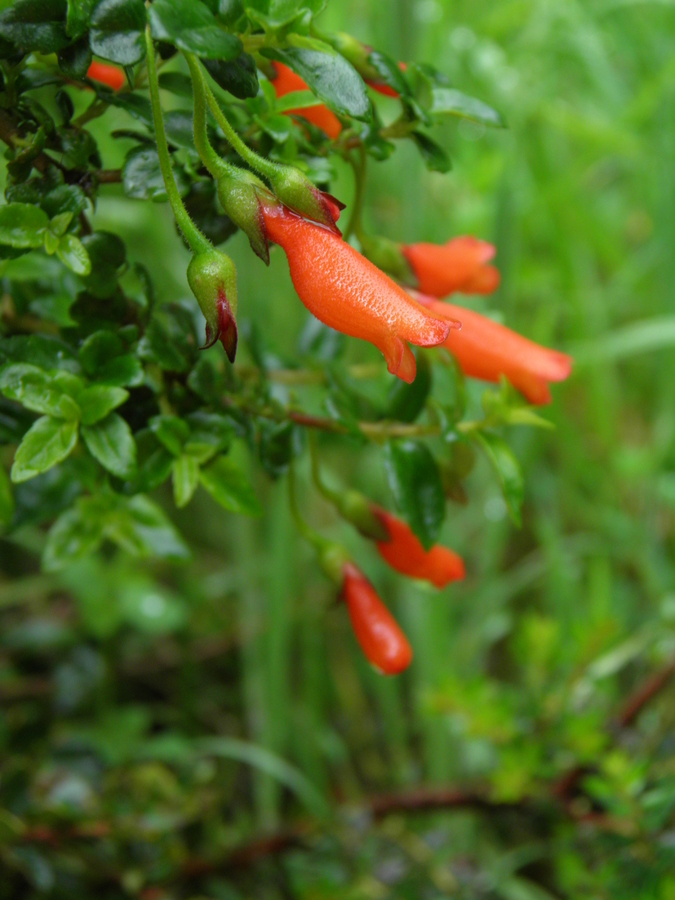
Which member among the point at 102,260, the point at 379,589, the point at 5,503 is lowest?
the point at 379,589

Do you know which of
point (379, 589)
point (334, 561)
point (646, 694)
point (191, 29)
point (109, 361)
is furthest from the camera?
point (379, 589)

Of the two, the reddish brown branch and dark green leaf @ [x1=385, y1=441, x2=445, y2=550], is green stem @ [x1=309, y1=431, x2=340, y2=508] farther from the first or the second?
the reddish brown branch

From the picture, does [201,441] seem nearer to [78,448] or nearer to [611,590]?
[78,448]

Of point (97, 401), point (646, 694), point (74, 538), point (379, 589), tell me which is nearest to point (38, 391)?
point (97, 401)

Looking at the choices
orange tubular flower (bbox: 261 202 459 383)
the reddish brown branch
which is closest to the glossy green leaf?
orange tubular flower (bbox: 261 202 459 383)

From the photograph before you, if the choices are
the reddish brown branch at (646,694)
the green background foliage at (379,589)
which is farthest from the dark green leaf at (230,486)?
the reddish brown branch at (646,694)

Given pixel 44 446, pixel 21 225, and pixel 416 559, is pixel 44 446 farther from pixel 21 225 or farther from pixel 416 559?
pixel 416 559
